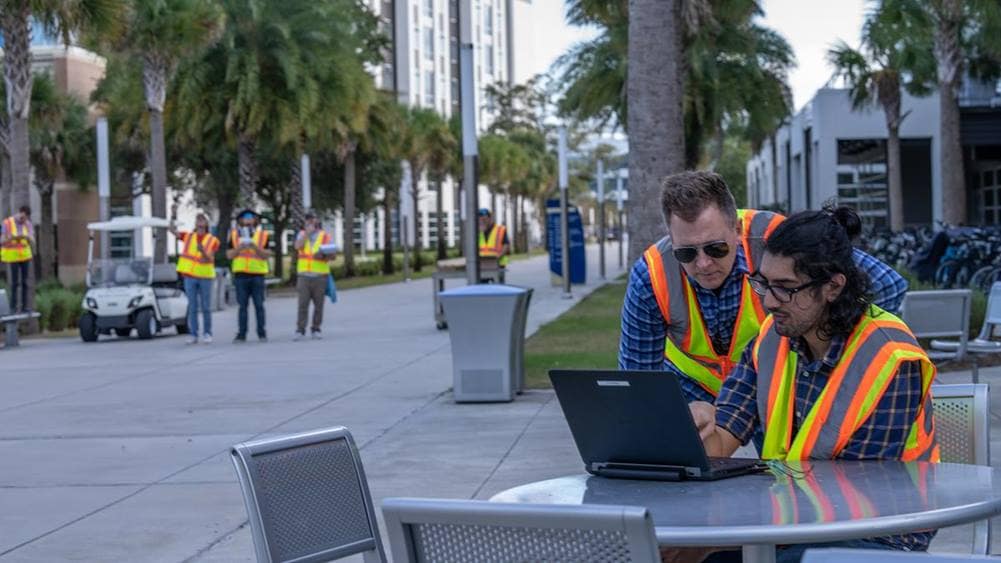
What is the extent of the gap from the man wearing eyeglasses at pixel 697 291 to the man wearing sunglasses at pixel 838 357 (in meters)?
0.81

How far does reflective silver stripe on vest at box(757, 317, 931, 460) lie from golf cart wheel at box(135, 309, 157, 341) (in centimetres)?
1977

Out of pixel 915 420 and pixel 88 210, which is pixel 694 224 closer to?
pixel 915 420

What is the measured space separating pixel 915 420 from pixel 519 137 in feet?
340

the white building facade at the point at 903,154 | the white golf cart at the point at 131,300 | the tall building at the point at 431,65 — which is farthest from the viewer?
the tall building at the point at 431,65

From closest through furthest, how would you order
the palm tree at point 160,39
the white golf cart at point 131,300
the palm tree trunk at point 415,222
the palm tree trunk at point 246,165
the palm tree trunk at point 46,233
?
the white golf cart at point 131,300 → the palm tree at point 160,39 → the palm tree trunk at point 246,165 → the palm tree trunk at point 46,233 → the palm tree trunk at point 415,222

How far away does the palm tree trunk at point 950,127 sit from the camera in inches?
1254

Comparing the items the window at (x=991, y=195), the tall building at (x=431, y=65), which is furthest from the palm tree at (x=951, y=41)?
the tall building at (x=431, y=65)

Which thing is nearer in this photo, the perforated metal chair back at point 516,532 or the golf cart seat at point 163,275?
the perforated metal chair back at point 516,532

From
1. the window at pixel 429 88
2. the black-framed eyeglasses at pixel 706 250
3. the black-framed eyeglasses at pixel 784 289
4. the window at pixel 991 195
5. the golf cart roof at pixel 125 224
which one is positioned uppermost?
the window at pixel 429 88

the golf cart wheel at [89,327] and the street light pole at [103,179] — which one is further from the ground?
the street light pole at [103,179]

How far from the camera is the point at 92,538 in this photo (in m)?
8.12

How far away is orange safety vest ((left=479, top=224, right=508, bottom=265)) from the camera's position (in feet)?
80.8

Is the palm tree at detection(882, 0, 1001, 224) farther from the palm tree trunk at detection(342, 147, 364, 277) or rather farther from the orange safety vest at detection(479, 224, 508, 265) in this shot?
the palm tree trunk at detection(342, 147, 364, 277)

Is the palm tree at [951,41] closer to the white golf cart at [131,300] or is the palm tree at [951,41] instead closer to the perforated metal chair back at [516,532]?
the white golf cart at [131,300]
